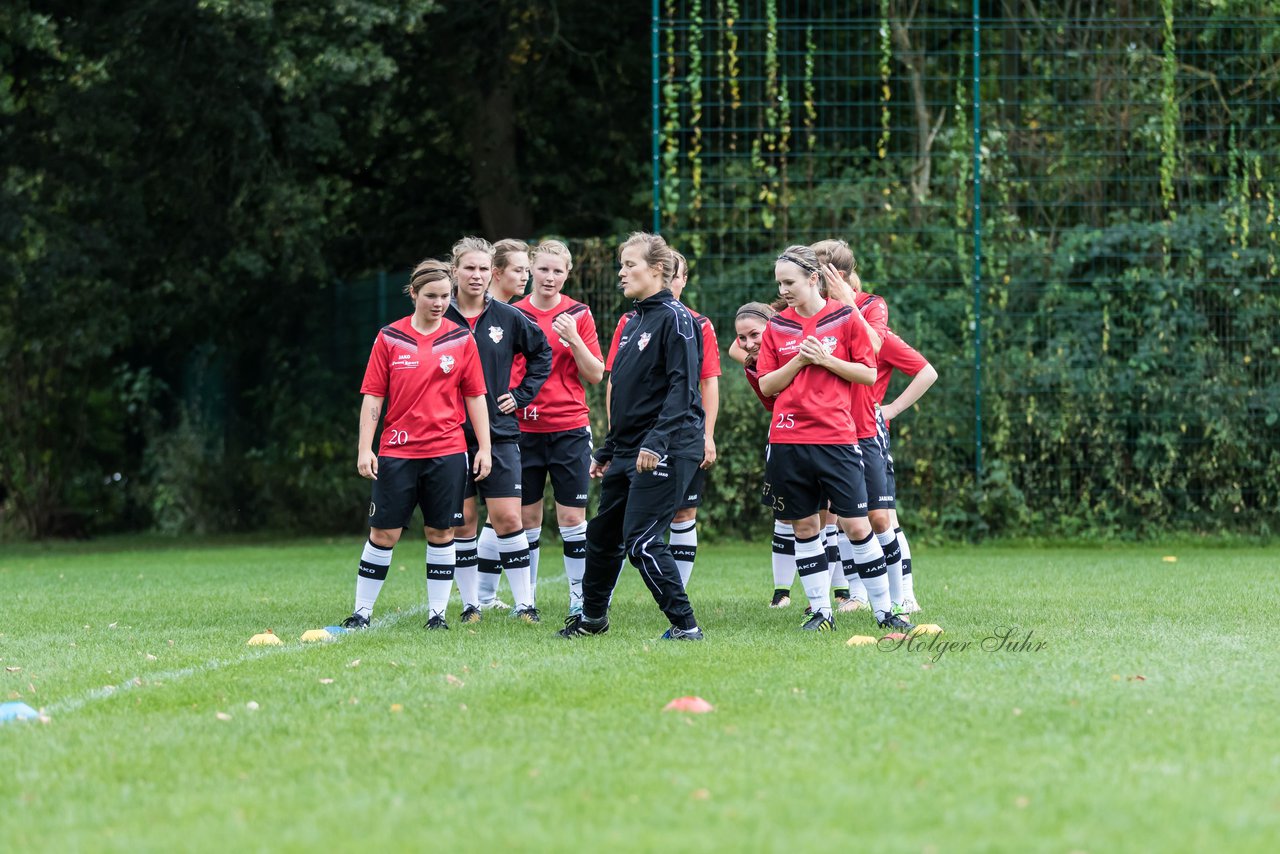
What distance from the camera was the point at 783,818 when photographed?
3.82m

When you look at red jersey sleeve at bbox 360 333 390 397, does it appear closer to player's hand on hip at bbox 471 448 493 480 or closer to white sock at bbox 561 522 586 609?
player's hand on hip at bbox 471 448 493 480

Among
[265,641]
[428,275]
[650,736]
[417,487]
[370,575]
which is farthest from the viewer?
[370,575]

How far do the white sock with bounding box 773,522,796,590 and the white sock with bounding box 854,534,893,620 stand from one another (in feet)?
3.92

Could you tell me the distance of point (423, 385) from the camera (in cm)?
768

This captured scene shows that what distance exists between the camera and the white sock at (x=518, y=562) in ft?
26.8

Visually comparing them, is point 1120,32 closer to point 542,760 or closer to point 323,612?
point 323,612

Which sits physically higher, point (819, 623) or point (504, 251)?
point (504, 251)

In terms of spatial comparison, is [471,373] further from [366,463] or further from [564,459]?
[564,459]

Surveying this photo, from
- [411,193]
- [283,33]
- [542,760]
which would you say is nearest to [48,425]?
[411,193]

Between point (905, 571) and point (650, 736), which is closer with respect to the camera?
point (650, 736)

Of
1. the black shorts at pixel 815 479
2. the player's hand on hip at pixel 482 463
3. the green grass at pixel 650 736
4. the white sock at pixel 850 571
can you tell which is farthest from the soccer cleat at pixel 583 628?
the white sock at pixel 850 571

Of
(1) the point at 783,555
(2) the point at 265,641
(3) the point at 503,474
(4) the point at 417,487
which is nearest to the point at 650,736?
(2) the point at 265,641

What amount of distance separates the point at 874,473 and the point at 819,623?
84 cm

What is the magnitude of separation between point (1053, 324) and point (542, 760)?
35.5 feet
